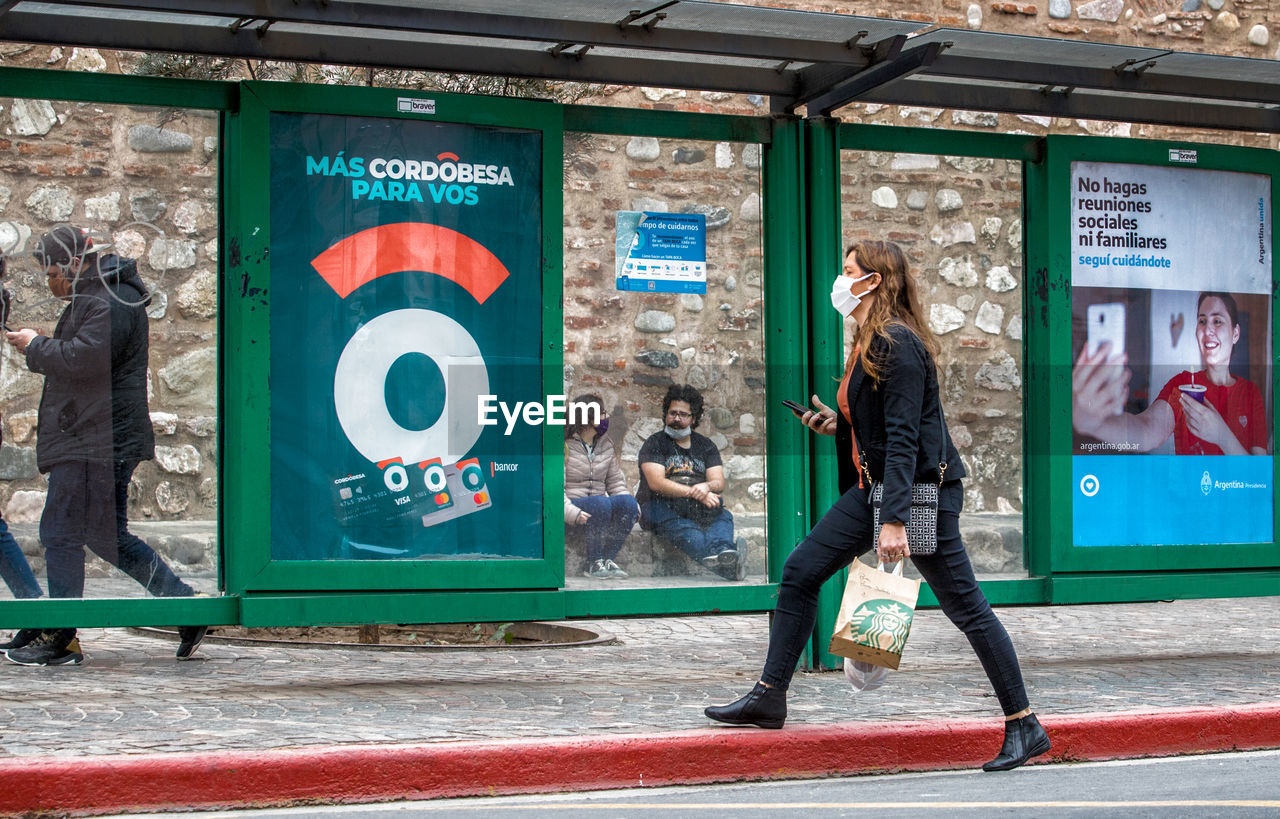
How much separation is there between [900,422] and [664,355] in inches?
85.0

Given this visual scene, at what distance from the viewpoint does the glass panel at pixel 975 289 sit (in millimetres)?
7785

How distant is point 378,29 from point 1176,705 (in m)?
4.51

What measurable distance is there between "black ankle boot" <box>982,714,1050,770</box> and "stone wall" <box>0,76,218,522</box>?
11.8 feet

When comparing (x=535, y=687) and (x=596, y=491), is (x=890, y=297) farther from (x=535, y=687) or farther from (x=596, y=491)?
(x=535, y=687)

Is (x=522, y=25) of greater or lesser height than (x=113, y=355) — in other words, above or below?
above

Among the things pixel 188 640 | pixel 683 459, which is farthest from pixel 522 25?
pixel 188 640

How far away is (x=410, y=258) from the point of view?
22.3 ft

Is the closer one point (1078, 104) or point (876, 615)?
point (876, 615)

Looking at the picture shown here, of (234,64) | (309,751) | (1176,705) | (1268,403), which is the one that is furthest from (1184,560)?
(234,64)

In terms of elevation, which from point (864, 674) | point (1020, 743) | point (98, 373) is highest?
point (98, 373)

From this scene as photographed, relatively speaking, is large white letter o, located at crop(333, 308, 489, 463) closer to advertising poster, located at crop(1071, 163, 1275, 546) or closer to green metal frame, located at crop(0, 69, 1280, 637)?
green metal frame, located at crop(0, 69, 1280, 637)

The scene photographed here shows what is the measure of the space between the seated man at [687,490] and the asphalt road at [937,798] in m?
1.96

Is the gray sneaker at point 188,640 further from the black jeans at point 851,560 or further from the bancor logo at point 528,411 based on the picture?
the black jeans at point 851,560

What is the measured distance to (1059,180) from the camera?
7.64 metres
